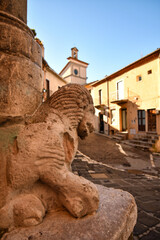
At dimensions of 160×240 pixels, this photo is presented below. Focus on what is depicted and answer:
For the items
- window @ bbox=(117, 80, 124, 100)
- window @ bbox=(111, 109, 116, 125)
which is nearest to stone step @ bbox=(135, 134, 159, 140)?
window @ bbox=(111, 109, 116, 125)

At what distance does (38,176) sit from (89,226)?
1.63 feet

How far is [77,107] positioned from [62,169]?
0.54 m

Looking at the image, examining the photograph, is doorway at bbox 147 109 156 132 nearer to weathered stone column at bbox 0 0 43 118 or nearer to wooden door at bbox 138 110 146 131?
wooden door at bbox 138 110 146 131

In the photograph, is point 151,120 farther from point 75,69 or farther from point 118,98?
point 75,69

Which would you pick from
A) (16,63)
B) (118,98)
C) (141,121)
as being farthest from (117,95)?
(16,63)

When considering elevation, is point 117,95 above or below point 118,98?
above

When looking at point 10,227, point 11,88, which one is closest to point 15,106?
point 11,88

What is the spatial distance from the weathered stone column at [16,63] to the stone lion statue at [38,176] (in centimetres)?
14

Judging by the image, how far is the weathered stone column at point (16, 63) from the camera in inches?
47.8

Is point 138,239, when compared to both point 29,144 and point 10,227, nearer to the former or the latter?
point 10,227

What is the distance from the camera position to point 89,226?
3.67 feet

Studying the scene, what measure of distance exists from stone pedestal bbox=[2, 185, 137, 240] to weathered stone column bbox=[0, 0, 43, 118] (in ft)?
2.68

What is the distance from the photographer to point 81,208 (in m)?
1.19

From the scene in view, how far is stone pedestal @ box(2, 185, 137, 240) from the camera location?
101cm
